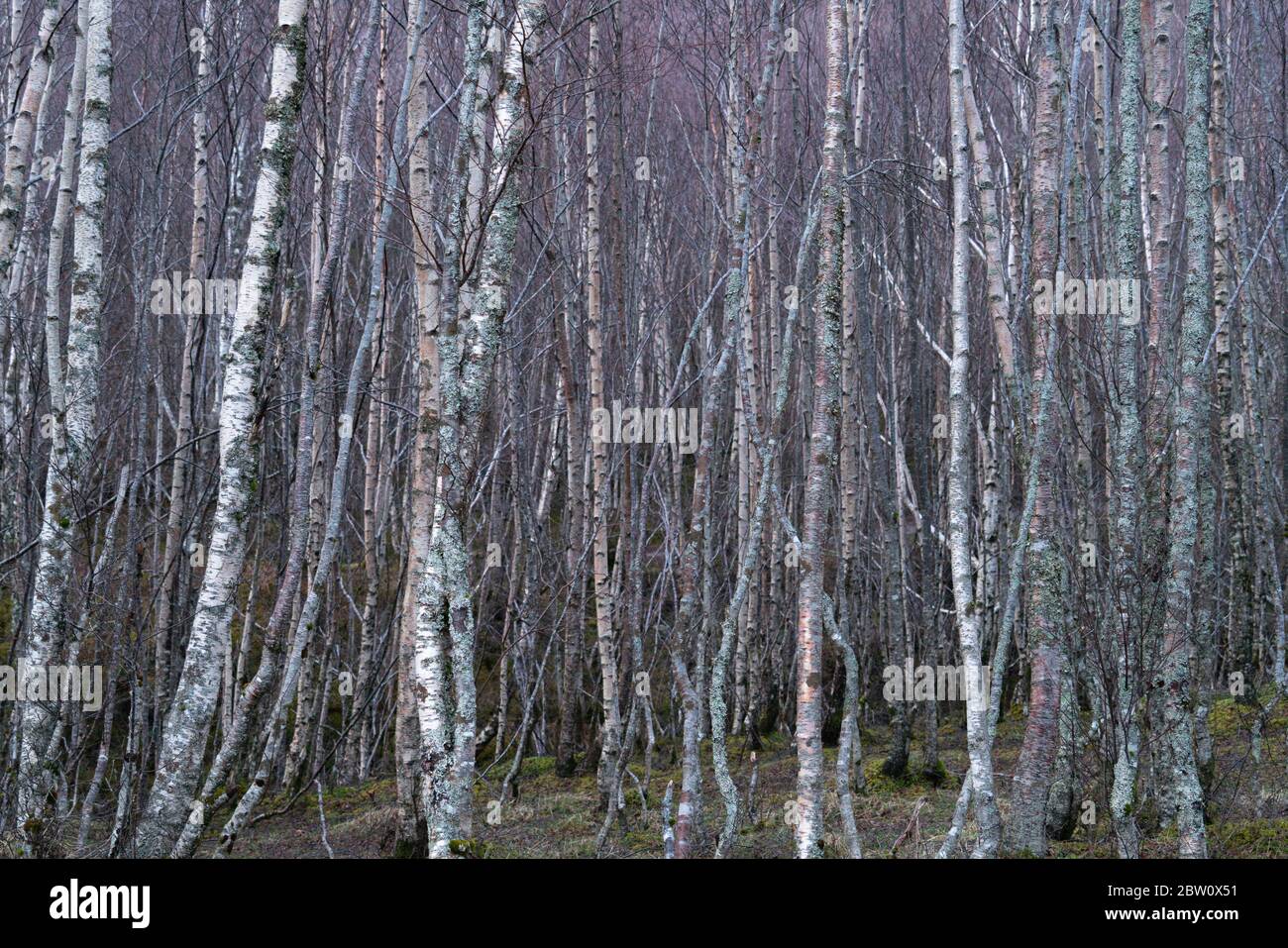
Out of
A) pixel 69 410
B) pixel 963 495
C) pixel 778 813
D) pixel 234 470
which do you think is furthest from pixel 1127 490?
pixel 69 410

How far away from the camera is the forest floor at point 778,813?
6145mm

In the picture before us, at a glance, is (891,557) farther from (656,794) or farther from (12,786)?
(12,786)

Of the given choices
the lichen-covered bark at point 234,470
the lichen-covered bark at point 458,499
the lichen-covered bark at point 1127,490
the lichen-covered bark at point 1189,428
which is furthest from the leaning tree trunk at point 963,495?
the lichen-covered bark at point 234,470

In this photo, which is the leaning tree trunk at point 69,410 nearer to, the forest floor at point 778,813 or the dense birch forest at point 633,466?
the dense birch forest at point 633,466

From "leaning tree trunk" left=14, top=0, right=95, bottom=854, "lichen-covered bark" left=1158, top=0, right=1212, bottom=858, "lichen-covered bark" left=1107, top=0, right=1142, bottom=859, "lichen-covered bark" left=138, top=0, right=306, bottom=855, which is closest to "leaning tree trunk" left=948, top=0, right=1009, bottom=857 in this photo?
"lichen-covered bark" left=1107, top=0, right=1142, bottom=859

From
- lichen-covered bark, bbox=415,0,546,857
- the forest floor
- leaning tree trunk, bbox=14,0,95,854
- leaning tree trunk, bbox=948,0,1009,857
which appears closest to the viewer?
lichen-covered bark, bbox=415,0,546,857

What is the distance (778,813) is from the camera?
25.5 ft

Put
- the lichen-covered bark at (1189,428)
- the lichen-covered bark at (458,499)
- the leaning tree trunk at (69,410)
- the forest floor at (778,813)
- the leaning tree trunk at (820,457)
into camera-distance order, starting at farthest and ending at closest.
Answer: the forest floor at (778,813)
the leaning tree trunk at (69,410)
the lichen-covered bark at (1189,428)
the leaning tree trunk at (820,457)
the lichen-covered bark at (458,499)

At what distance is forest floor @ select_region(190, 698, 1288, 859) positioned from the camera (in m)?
6.14

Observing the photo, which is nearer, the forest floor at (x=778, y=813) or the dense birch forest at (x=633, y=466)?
the dense birch forest at (x=633, y=466)

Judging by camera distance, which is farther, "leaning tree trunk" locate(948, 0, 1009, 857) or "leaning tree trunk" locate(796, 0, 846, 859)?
"leaning tree trunk" locate(948, 0, 1009, 857)

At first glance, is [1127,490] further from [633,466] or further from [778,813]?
[778,813]

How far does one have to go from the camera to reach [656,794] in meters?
8.66

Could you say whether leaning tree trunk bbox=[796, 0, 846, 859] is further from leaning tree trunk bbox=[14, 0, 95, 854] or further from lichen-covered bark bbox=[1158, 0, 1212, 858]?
leaning tree trunk bbox=[14, 0, 95, 854]
